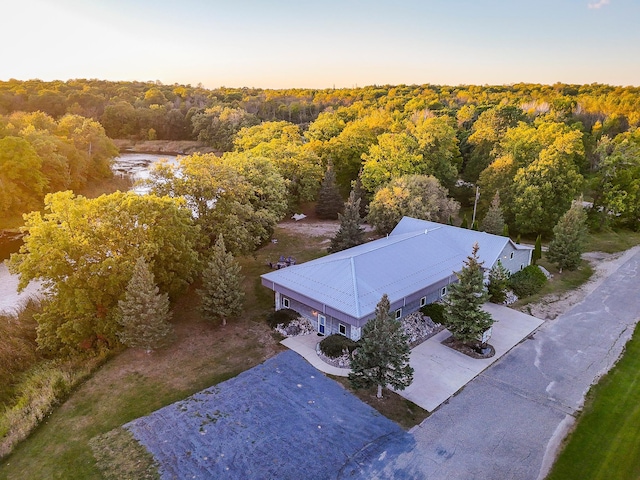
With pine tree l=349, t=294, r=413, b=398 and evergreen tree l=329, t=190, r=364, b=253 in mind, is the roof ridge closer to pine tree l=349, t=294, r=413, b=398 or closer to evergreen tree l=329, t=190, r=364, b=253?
pine tree l=349, t=294, r=413, b=398

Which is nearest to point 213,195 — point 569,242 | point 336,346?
point 336,346

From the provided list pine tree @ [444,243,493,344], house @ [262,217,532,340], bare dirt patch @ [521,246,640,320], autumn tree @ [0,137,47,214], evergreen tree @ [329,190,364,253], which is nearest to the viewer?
pine tree @ [444,243,493,344]

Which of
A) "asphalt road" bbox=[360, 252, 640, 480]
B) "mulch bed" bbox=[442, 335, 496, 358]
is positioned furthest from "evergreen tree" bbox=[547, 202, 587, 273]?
"mulch bed" bbox=[442, 335, 496, 358]

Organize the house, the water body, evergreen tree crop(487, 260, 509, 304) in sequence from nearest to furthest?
the house
evergreen tree crop(487, 260, 509, 304)
the water body

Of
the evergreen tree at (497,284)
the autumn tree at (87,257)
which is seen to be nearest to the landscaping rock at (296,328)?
the autumn tree at (87,257)

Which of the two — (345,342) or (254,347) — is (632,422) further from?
(254,347)
